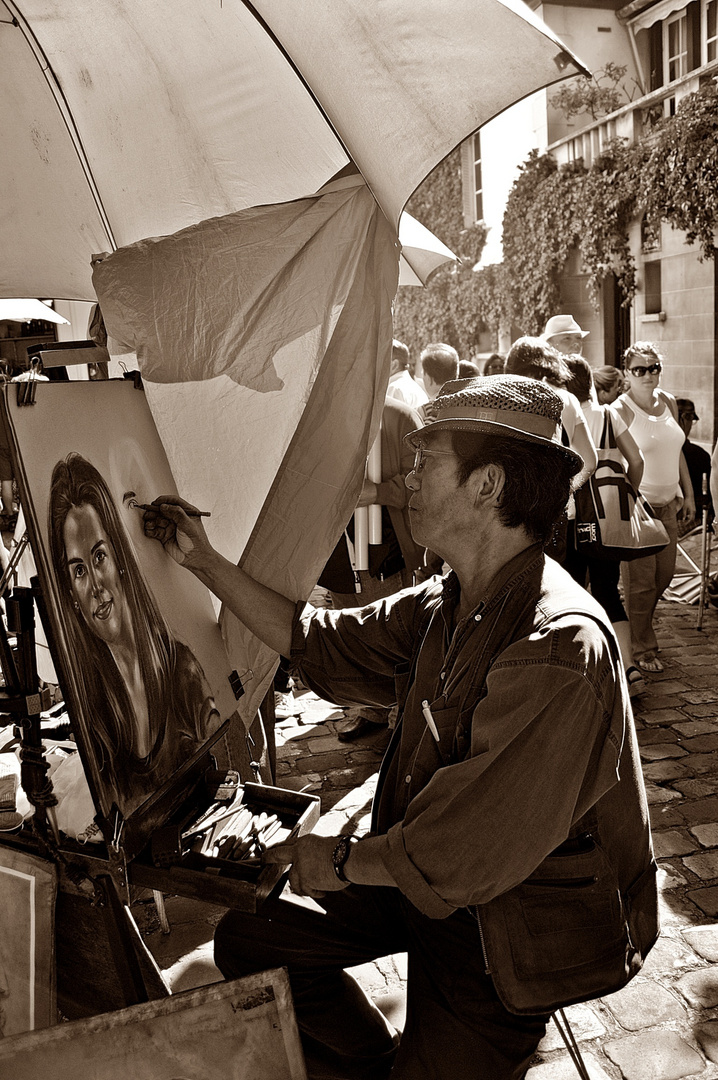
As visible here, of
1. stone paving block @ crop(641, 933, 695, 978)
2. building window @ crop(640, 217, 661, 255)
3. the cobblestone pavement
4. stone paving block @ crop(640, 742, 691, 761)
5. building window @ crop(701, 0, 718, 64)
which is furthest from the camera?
building window @ crop(701, 0, 718, 64)

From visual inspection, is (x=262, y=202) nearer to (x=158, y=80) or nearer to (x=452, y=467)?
(x=158, y=80)

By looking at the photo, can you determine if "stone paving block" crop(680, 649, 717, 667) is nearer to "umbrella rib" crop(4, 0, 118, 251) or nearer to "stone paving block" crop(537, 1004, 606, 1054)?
"stone paving block" crop(537, 1004, 606, 1054)

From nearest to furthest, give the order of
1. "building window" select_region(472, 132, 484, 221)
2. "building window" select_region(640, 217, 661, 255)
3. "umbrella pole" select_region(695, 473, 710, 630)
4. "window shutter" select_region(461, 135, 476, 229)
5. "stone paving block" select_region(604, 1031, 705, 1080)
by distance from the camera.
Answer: "stone paving block" select_region(604, 1031, 705, 1080) < "umbrella pole" select_region(695, 473, 710, 630) < "building window" select_region(640, 217, 661, 255) < "building window" select_region(472, 132, 484, 221) < "window shutter" select_region(461, 135, 476, 229)

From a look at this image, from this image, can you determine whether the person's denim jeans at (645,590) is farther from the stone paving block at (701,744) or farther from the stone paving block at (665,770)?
the stone paving block at (665,770)

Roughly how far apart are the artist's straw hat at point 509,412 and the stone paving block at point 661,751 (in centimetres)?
283

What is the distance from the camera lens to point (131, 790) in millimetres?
1812

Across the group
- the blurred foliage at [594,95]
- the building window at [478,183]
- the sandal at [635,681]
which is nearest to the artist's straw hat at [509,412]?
the sandal at [635,681]

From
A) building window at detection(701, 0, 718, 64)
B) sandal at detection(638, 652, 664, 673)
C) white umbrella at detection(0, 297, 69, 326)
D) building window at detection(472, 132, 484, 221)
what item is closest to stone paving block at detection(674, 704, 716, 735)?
sandal at detection(638, 652, 664, 673)

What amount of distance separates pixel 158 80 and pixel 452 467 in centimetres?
120

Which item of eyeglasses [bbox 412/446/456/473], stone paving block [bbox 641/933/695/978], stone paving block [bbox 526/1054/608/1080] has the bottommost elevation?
stone paving block [bbox 526/1054/608/1080]

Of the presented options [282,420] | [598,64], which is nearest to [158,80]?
[282,420]

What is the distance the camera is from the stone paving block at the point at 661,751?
4.34 m

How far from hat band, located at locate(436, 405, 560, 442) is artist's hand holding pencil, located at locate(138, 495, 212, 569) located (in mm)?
678

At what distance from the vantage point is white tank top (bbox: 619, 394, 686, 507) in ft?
18.7
